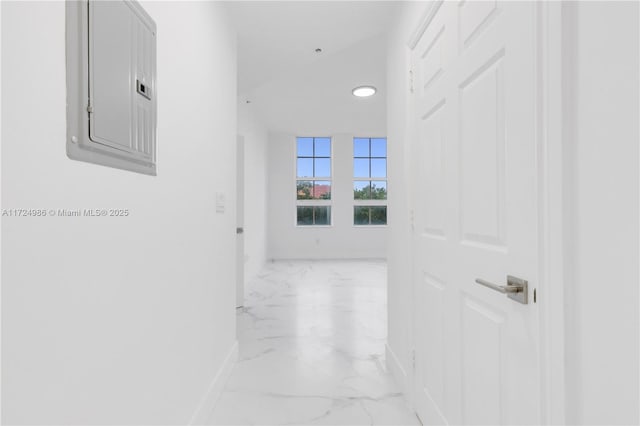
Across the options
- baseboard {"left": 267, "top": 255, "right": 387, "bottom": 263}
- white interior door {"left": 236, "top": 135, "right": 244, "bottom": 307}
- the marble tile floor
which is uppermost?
white interior door {"left": 236, "top": 135, "right": 244, "bottom": 307}

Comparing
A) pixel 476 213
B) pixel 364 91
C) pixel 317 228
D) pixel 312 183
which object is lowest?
pixel 317 228

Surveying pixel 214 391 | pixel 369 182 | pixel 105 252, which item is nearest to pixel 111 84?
pixel 105 252

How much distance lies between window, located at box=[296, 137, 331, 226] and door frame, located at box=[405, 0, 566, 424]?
675 cm

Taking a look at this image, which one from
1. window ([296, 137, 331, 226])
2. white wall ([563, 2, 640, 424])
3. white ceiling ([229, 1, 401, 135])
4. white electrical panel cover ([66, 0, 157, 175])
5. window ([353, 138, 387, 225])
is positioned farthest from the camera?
window ([353, 138, 387, 225])

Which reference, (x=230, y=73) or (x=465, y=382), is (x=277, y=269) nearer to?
(x=230, y=73)

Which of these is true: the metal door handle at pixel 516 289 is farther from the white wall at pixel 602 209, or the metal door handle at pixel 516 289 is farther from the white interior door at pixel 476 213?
the white wall at pixel 602 209

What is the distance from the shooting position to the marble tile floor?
1747 mm

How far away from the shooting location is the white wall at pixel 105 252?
2.11 ft

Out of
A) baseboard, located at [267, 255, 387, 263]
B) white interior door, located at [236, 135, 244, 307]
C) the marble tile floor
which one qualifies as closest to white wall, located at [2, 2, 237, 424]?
the marble tile floor

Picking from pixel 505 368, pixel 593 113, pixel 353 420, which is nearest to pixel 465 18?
pixel 593 113

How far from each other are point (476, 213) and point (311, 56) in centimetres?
237

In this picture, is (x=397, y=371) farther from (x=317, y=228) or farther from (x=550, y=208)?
(x=317, y=228)

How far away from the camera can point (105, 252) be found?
0.90m

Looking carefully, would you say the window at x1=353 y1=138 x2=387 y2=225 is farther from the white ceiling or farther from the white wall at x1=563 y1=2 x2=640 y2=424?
the white wall at x1=563 y1=2 x2=640 y2=424
